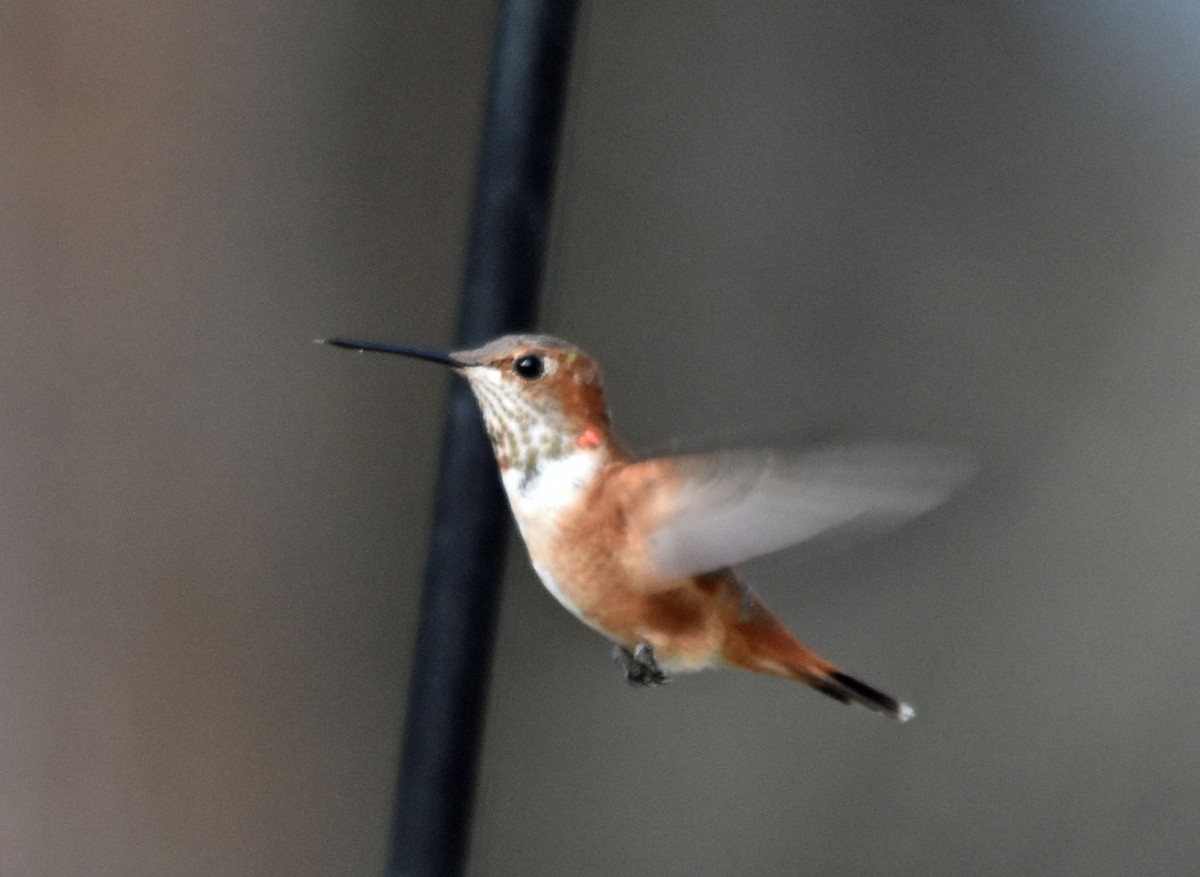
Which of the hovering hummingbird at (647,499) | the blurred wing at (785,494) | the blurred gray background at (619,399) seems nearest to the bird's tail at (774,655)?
the hovering hummingbird at (647,499)

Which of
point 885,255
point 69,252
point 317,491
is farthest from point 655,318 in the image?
point 69,252

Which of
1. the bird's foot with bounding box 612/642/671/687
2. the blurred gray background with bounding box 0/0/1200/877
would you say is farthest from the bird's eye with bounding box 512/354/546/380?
the blurred gray background with bounding box 0/0/1200/877

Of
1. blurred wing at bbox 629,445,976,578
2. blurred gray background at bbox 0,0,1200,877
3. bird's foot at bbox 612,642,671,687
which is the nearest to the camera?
blurred wing at bbox 629,445,976,578

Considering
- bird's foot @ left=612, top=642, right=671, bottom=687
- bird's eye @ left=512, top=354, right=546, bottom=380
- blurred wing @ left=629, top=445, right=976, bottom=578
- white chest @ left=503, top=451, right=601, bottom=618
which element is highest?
bird's eye @ left=512, top=354, right=546, bottom=380

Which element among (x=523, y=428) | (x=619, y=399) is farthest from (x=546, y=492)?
(x=619, y=399)

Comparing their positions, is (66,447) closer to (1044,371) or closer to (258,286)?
(258,286)

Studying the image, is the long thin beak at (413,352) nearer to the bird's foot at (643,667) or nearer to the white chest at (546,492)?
the white chest at (546,492)

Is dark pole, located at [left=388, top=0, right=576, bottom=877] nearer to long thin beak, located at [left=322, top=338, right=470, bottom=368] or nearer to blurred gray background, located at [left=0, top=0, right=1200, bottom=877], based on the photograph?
long thin beak, located at [left=322, top=338, right=470, bottom=368]
